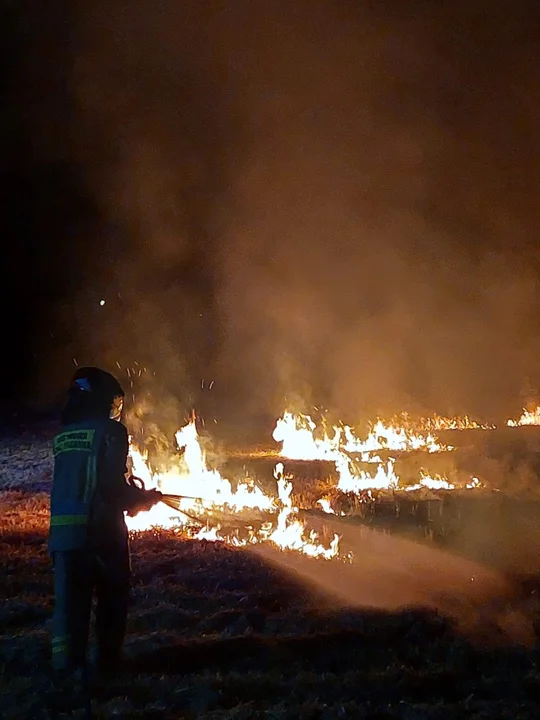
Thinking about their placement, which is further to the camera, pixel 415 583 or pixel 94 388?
pixel 415 583

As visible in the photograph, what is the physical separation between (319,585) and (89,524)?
2.97m

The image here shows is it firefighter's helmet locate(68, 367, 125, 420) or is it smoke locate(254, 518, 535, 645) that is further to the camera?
smoke locate(254, 518, 535, 645)

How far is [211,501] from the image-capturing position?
9625 millimetres

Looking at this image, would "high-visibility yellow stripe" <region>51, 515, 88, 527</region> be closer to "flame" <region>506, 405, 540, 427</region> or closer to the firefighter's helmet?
the firefighter's helmet

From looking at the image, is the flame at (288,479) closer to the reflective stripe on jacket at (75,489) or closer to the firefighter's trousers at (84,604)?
the firefighter's trousers at (84,604)

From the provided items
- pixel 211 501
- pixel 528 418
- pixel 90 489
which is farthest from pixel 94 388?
pixel 528 418

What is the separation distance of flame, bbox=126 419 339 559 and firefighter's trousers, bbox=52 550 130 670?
281cm

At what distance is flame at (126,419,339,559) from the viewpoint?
850 centimetres

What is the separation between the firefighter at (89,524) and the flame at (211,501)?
283 centimetres

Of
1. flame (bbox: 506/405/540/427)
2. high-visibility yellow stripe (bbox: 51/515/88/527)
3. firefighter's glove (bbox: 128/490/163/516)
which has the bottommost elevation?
high-visibility yellow stripe (bbox: 51/515/88/527)

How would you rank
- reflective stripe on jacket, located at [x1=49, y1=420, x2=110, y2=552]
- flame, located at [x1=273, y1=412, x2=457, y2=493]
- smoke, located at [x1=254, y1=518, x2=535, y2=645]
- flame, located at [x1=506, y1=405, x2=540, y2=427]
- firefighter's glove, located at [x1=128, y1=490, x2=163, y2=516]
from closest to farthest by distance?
reflective stripe on jacket, located at [x1=49, y1=420, x2=110, y2=552], firefighter's glove, located at [x1=128, y1=490, x2=163, y2=516], smoke, located at [x1=254, y1=518, x2=535, y2=645], flame, located at [x1=273, y1=412, x2=457, y2=493], flame, located at [x1=506, y1=405, x2=540, y2=427]

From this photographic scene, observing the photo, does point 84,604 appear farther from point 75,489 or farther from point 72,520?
point 75,489

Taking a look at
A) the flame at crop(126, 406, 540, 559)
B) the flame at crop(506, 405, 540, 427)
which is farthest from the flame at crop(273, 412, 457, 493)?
the flame at crop(506, 405, 540, 427)

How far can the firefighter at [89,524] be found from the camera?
15.0 feet
